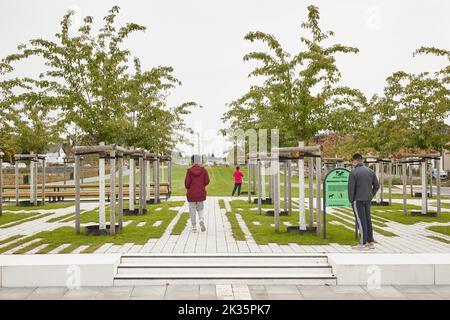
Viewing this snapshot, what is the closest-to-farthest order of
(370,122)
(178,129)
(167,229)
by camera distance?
(167,229) → (370,122) → (178,129)

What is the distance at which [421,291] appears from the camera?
24.4ft

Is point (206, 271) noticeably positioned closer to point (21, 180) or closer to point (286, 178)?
point (286, 178)

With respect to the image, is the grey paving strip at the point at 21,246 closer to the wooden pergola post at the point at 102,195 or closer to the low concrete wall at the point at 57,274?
the wooden pergola post at the point at 102,195

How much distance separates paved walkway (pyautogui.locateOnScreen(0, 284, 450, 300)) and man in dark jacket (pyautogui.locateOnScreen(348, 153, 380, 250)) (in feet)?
8.47

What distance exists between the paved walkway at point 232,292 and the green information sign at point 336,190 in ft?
12.6

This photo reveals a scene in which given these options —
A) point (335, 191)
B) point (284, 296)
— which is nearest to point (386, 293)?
point (284, 296)

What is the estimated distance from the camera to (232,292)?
7.39m

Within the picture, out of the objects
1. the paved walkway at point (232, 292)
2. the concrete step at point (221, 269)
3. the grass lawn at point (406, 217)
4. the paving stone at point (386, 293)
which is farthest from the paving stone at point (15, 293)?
the grass lawn at point (406, 217)

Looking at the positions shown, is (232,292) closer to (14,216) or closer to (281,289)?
(281,289)

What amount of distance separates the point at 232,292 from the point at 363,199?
396 cm

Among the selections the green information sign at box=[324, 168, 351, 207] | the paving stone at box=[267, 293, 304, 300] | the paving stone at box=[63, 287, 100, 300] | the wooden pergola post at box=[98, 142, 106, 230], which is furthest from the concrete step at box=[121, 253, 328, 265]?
the wooden pergola post at box=[98, 142, 106, 230]

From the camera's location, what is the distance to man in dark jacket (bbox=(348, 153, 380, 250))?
33.6 ft
